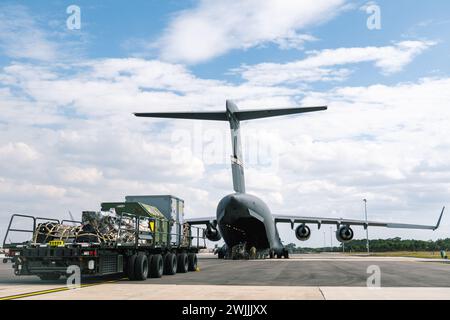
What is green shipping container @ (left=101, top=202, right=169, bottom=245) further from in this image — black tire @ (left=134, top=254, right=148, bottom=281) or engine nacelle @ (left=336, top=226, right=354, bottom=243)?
engine nacelle @ (left=336, top=226, right=354, bottom=243)

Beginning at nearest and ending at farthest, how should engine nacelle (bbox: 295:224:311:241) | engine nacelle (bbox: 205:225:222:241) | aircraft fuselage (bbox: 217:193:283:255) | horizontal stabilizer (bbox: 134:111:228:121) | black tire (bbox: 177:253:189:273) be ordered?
black tire (bbox: 177:253:189:273) → horizontal stabilizer (bbox: 134:111:228:121) → aircraft fuselage (bbox: 217:193:283:255) → engine nacelle (bbox: 295:224:311:241) → engine nacelle (bbox: 205:225:222:241)

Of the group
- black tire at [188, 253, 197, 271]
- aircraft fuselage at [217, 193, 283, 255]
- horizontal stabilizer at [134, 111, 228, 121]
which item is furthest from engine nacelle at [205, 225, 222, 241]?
black tire at [188, 253, 197, 271]

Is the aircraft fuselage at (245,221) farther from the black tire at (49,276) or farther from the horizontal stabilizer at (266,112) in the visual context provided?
the black tire at (49,276)

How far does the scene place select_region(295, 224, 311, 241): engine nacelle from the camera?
48969 millimetres

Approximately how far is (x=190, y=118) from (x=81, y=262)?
15.7 m

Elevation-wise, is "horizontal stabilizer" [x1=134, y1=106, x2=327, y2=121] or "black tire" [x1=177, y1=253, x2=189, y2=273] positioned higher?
"horizontal stabilizer" [x1=134, y1=106, x2=327, y2=121]

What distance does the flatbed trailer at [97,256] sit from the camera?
14852 mm

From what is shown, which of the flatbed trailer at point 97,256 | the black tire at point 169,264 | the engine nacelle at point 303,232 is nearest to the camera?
the flatbed trailer at point 97,256

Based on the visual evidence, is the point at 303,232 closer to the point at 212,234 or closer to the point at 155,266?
the point at 212,234

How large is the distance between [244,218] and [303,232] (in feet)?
49.2

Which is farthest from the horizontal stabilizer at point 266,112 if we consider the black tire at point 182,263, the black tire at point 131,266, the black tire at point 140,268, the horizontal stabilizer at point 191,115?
the black tire at point 131,266
